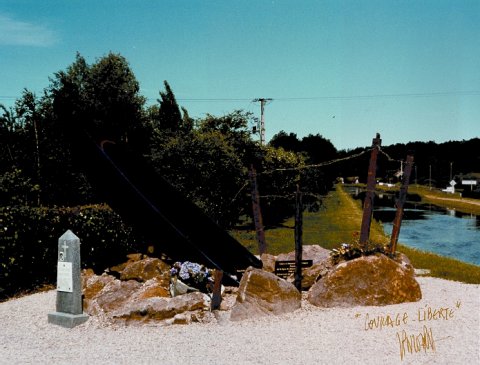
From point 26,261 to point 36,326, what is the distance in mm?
4099

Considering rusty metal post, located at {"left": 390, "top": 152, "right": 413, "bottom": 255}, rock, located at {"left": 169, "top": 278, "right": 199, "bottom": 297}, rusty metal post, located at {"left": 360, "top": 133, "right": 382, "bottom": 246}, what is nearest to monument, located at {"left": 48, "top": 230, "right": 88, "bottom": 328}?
rock, located at {"left": 169, "top": 278, "right": 199, "bottom": 297}

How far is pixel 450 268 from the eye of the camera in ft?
57.1

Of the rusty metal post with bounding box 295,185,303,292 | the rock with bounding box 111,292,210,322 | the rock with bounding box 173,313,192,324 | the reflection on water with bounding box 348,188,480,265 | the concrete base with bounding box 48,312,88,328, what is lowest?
the reflection on water with bounding box 348,188,480,265

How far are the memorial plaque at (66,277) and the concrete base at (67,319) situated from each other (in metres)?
0.50

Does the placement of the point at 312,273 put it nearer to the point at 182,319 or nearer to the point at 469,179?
the point at 182,319

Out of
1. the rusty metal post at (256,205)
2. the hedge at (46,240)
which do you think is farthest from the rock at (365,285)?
the hedge at (46,240)

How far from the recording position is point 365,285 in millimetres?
10992

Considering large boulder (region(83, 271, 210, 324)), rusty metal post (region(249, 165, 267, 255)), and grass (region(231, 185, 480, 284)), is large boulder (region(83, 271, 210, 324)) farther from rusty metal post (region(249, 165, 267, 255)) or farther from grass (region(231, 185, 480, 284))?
grass (region(231, 185, 480, 284))

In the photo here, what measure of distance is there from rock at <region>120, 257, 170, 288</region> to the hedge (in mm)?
2279

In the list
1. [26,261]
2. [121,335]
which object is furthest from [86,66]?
[121,335]

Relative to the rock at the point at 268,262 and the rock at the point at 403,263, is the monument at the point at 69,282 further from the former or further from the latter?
Answer: the rock at the point at 403,263

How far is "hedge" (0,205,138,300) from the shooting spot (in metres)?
13.5

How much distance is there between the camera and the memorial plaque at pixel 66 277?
410 inches

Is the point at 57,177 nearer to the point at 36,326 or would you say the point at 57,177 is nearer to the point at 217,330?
the point at 36,326
